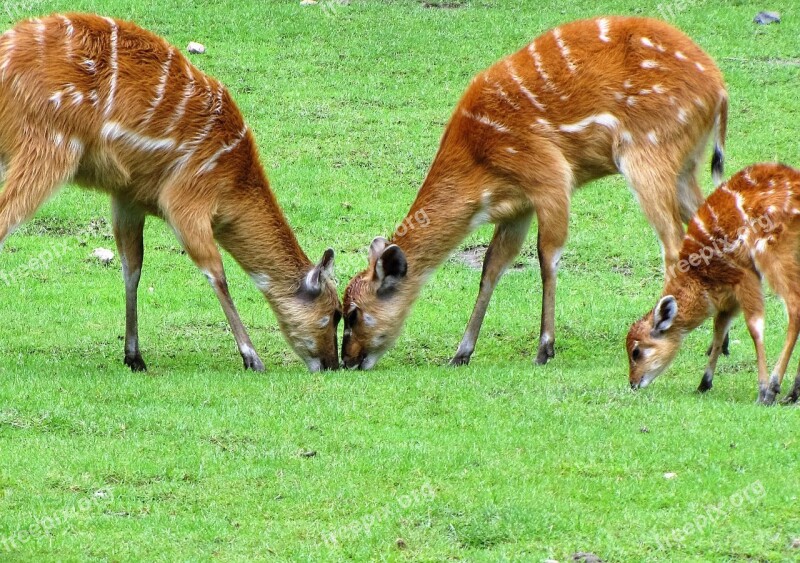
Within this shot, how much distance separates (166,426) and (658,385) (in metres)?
3.67

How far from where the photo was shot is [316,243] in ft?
45.0

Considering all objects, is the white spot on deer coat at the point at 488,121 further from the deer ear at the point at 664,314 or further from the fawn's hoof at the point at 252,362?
the fawn's hoof at the point at 252,362

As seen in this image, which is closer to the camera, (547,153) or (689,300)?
(689,300)

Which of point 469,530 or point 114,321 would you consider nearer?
point 469,530

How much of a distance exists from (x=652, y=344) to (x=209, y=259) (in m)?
3.45

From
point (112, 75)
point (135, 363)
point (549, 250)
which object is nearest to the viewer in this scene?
point (112, 75)

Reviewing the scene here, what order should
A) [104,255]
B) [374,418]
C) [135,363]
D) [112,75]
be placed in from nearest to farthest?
1. [374,418]
2. [112,75]
3. [135,363]
4. [104,255]

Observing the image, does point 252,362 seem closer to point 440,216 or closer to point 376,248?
point 376,248

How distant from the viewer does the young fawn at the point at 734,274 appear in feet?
27.3

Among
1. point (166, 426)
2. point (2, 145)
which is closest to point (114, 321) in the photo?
point (2, 145)

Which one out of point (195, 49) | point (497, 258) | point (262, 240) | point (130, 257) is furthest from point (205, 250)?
point (195, 49)

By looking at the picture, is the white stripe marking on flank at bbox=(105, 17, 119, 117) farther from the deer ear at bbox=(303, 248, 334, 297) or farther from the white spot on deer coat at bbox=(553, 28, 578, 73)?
the white spot on deer coat at bbox=(553, 28, 578, 73)

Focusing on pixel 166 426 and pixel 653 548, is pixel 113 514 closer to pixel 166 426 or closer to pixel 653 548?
pixel 166 426

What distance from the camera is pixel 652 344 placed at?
9141 mm
